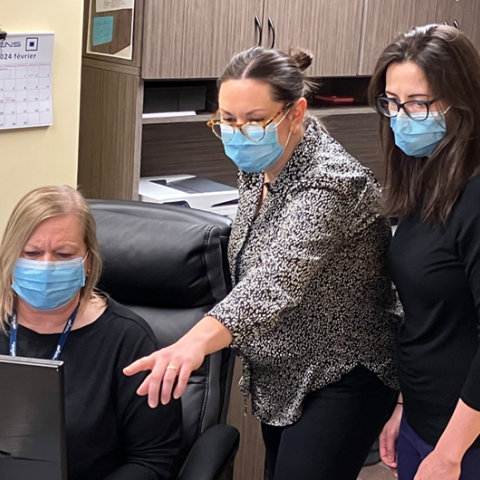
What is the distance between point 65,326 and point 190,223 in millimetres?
388

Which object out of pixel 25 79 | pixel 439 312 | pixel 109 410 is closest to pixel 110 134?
pixel 25 79

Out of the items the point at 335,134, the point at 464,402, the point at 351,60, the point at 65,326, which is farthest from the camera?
the point at 335,134

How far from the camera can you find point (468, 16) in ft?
11.5

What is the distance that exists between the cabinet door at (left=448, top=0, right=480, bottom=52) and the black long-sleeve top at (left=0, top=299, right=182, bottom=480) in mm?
2481

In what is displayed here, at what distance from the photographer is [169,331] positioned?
1777 mm

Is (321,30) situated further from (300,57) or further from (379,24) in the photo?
(300,57)

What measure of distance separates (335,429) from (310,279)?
34 cm

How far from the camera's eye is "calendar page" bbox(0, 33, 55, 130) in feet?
7.07

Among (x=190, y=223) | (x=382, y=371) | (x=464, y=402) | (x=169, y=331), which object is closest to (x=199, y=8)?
(x=190, y=223)

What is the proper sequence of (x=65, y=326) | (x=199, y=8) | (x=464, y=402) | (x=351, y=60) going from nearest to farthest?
(x=464, y=402) → (x=65, y=326) → (x=199, y=8) → (x=351, y=60)

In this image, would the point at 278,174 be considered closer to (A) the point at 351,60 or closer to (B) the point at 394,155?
(B) the point at 394,155

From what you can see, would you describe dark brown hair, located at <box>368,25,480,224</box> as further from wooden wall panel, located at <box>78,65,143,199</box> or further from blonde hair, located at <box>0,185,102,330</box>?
wooden wall panel, located at <box>78,65,143,199</box>

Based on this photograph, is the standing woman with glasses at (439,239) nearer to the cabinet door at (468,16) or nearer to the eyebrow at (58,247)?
the eyebrow at (58,247)

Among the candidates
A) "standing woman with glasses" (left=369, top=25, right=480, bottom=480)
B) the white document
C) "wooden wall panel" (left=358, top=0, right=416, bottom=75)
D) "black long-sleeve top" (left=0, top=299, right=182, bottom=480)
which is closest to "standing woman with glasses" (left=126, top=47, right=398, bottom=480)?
"standing woman with glasses" (left=369, top=25, right=480, bottom=480)
